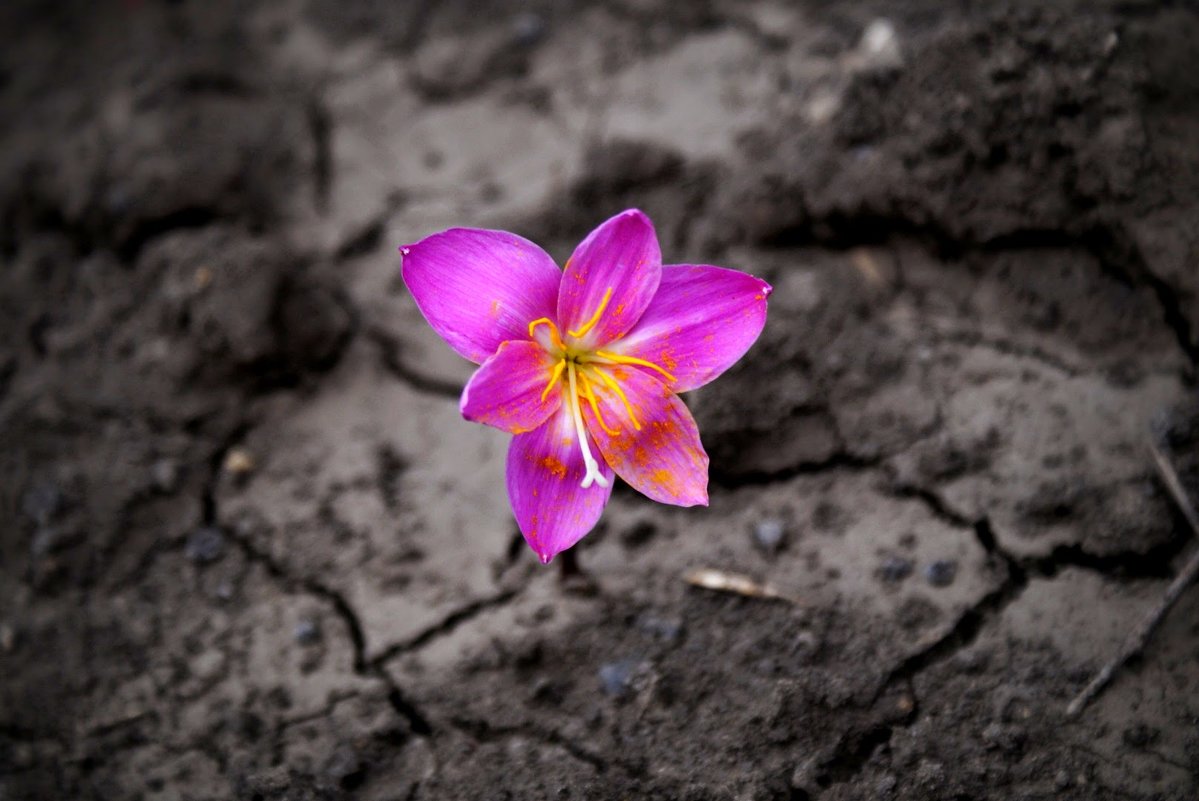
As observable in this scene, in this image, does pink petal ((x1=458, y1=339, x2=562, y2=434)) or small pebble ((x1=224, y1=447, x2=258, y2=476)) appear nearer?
pink petal ((x1=458, y1=339, x2=562, y2=434))

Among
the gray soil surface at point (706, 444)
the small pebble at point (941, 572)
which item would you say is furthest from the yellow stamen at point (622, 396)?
the small pebble at point (941, 572)

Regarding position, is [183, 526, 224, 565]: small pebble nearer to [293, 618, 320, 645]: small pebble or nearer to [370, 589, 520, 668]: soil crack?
[293, 618, 320, 645]: small pebble

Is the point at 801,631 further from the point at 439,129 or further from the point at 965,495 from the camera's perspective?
the point at 439,129

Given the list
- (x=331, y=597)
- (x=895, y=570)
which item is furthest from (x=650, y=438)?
(x=331, y=597)

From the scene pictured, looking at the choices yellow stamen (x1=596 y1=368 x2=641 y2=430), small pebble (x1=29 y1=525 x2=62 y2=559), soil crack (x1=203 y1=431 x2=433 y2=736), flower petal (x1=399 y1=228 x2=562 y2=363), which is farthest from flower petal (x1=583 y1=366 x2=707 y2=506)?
small pebble (x1=29 y1=525 x2=62 y2=559)

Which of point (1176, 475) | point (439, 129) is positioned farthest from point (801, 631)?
point (439, 129)

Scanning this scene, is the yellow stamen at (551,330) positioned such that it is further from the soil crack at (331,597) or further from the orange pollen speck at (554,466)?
the soil crack at (331,597)

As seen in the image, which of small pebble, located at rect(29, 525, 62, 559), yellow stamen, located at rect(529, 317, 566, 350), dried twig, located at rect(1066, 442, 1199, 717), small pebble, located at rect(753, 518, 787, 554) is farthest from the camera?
small pebble, located at rect(29, 525, 62, 559)

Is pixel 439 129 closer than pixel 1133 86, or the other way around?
pixel 1133 86
